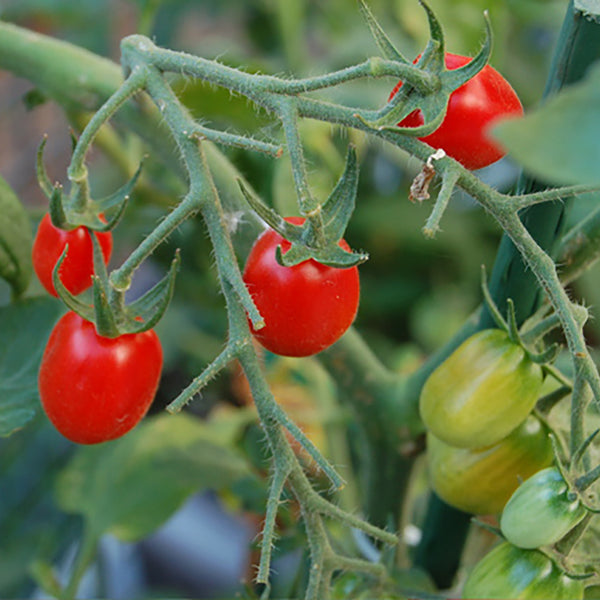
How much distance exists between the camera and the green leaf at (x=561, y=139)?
18 cm

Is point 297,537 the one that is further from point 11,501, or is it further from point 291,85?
point 11,501

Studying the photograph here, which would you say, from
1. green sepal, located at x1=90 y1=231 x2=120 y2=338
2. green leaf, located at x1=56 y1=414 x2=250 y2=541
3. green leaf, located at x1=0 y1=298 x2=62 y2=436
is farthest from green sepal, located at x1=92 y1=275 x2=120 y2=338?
green leaf, located at x1=56 y1=414 x2=250 y2=541

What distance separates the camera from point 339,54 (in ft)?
3.20

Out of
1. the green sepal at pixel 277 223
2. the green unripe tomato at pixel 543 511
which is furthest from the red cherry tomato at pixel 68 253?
the green unripe tomato at pixel 543 511

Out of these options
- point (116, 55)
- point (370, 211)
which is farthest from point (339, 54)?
point (116, 55)

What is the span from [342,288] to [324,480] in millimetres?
341

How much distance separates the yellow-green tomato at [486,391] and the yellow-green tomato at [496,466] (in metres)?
0.01

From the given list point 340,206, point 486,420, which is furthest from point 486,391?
point 340,206

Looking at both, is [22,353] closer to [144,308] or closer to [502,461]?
[144,308]

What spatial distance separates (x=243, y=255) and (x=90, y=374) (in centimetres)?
14

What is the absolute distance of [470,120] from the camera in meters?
0.33

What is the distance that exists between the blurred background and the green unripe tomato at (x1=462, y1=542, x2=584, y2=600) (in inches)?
6.8

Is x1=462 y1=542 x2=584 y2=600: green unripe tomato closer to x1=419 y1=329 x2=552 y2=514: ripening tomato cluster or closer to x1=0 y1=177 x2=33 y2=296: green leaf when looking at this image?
x1=419 y1=329 x2=552 y2=514: ripening tomato cluster

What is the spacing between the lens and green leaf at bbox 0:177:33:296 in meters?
0.47
